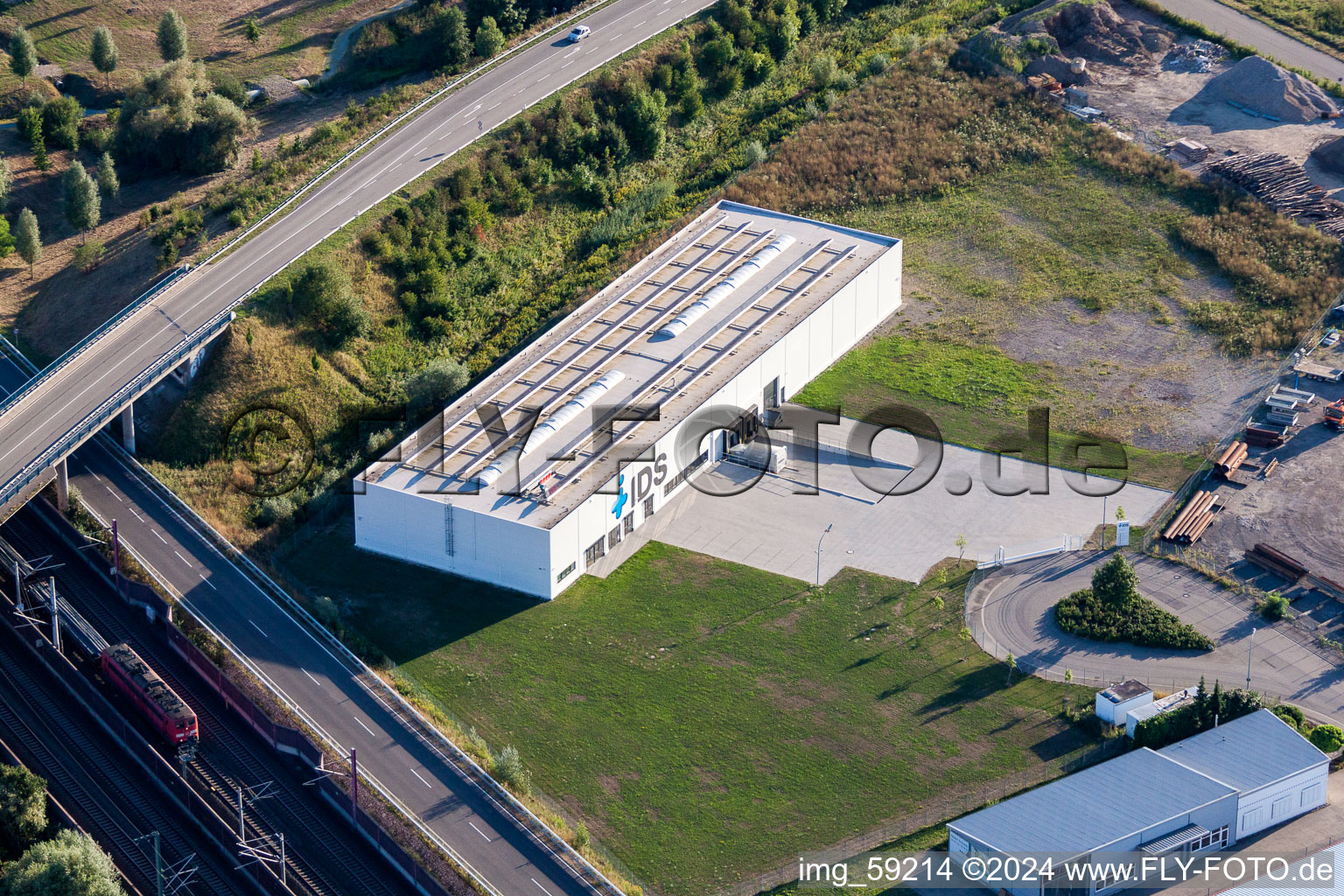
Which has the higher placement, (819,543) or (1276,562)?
(1276,562)

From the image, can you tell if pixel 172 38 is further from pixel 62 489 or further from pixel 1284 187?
pixel 1284 187

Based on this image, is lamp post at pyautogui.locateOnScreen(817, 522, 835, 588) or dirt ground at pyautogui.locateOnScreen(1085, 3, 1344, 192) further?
dirt ground at pyautogui.locateOnScreen(1085, 3, 1344, 192)

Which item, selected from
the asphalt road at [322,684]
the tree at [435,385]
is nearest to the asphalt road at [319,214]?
the asphalt road at [322,684]

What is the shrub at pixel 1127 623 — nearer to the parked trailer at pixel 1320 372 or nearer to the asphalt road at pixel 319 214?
the parked trailer at pixel 1320 372

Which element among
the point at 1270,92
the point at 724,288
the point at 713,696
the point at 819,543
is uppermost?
the point at 1270,92

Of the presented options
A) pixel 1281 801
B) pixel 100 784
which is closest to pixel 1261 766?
pixel 1281 801

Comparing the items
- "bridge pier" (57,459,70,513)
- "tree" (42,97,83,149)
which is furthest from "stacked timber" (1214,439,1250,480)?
"tree" (42,97,83,149)

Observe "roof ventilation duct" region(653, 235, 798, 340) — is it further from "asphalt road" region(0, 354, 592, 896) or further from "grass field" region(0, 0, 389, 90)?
"grass field" region(0, 0, 389, 90)
